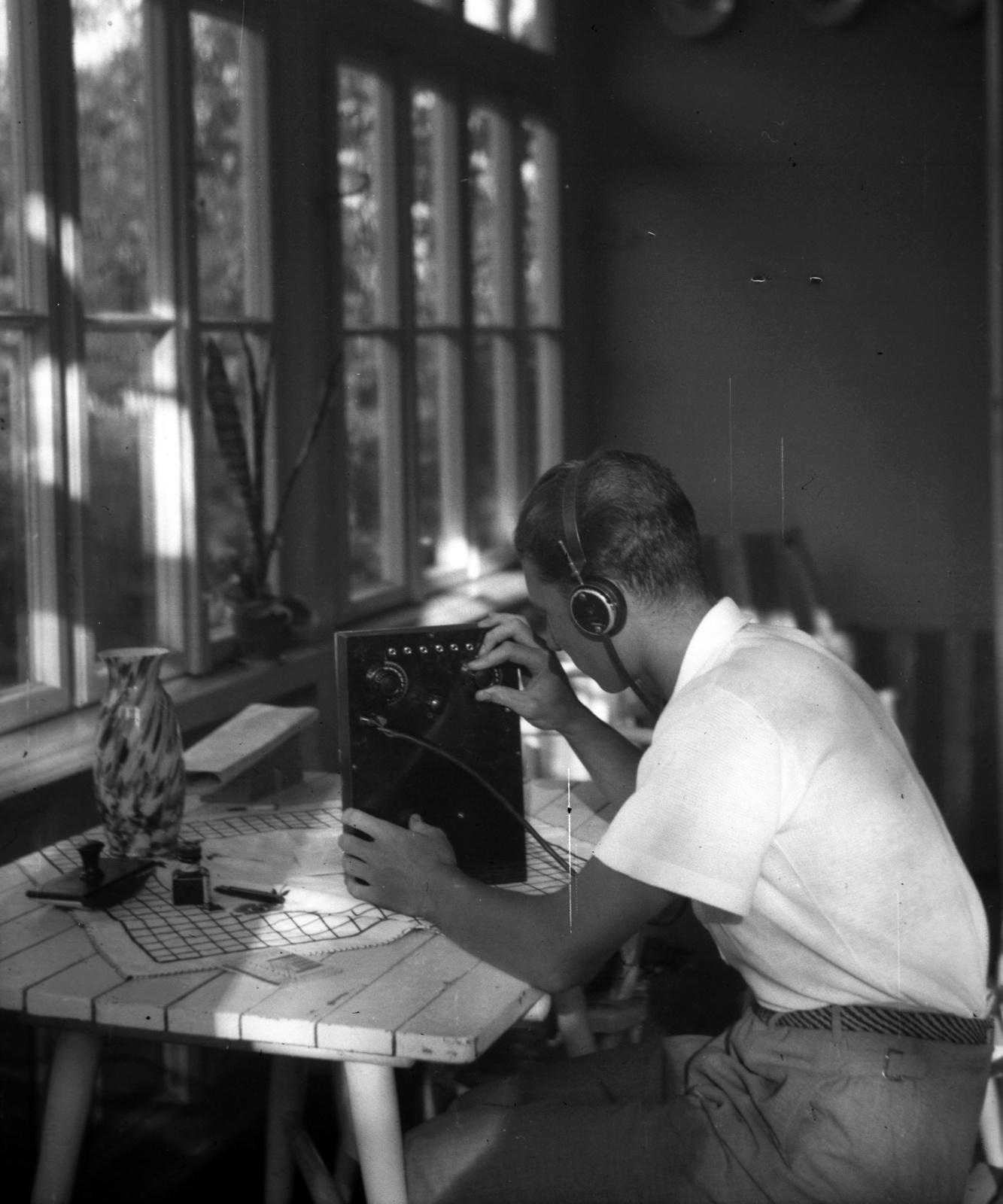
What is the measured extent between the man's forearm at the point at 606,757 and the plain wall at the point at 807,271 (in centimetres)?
230

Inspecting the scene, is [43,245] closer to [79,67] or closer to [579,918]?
[79,67]

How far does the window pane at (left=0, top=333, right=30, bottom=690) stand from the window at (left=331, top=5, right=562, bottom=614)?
1163 millimetres

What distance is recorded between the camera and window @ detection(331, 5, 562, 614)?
390 centimetres

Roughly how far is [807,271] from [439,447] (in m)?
1.31

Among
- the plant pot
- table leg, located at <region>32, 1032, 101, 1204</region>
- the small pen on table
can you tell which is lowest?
table leg, located at <region>32, 1032, 101, 1204</region>

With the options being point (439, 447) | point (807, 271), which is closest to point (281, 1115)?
point (439, 447)

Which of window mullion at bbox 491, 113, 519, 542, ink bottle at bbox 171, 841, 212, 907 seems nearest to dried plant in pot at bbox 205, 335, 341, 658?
window mullion at bbox 491, 113, 519, 542

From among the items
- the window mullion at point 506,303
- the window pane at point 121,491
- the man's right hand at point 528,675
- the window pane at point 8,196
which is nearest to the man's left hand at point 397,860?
the man's right hand at point 528,675

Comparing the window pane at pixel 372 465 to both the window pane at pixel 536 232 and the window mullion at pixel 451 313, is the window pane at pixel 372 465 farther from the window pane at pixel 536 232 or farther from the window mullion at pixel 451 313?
the window pane at pixel 536 232

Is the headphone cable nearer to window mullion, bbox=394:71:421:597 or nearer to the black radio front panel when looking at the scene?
the black radio front panel

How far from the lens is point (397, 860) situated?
66.6 inches

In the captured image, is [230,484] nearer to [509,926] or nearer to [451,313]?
[451,313]

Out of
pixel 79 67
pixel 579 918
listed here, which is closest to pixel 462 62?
pixel 79 67

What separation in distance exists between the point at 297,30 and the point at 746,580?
84.7 inches
